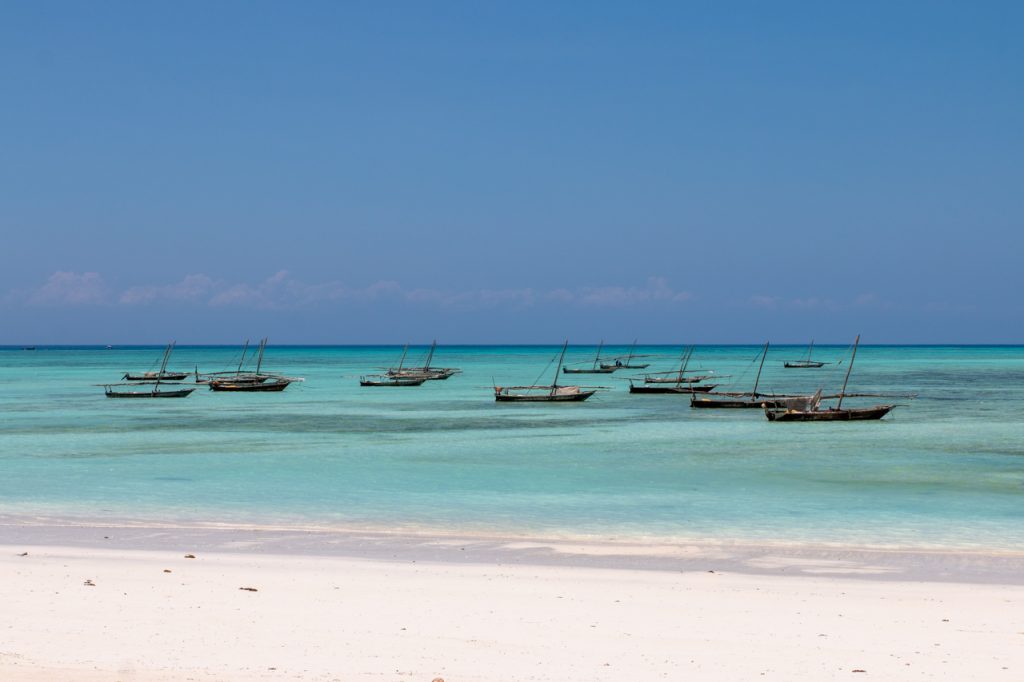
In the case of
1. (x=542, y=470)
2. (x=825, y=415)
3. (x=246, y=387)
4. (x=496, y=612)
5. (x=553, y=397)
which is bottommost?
(x=496, y=612)

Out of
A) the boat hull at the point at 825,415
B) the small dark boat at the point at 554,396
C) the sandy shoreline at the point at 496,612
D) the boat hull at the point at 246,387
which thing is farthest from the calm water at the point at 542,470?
the boat hull at the point at 246,387

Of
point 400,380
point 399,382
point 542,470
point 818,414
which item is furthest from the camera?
point 400,380

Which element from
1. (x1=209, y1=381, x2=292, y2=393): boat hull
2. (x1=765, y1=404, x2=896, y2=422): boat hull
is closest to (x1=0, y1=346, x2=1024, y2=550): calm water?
(x1=765, y1=404, x2=896, y2=422): boat hull

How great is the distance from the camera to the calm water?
17.4 meters

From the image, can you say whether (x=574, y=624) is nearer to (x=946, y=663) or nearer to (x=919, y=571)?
(x=946, y=663)

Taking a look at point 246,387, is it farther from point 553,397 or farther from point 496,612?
point 496,612

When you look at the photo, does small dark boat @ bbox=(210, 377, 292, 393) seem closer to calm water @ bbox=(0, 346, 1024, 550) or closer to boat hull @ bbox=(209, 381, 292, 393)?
boat hull @ bbox=(209, 381, 292, 393)

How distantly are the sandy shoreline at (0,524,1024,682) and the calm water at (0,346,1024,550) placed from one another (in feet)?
9.94

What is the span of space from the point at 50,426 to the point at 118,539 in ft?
91.7

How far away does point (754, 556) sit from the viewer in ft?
44.5

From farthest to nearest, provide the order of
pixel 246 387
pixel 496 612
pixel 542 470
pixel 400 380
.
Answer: pixel 400 380, pixel 246 387, pixel 542 470, pixel 496 612

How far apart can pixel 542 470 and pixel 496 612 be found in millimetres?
15452

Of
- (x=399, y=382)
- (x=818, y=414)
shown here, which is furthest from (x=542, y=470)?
(x=399, y=382)

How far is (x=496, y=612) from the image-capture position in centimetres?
965
